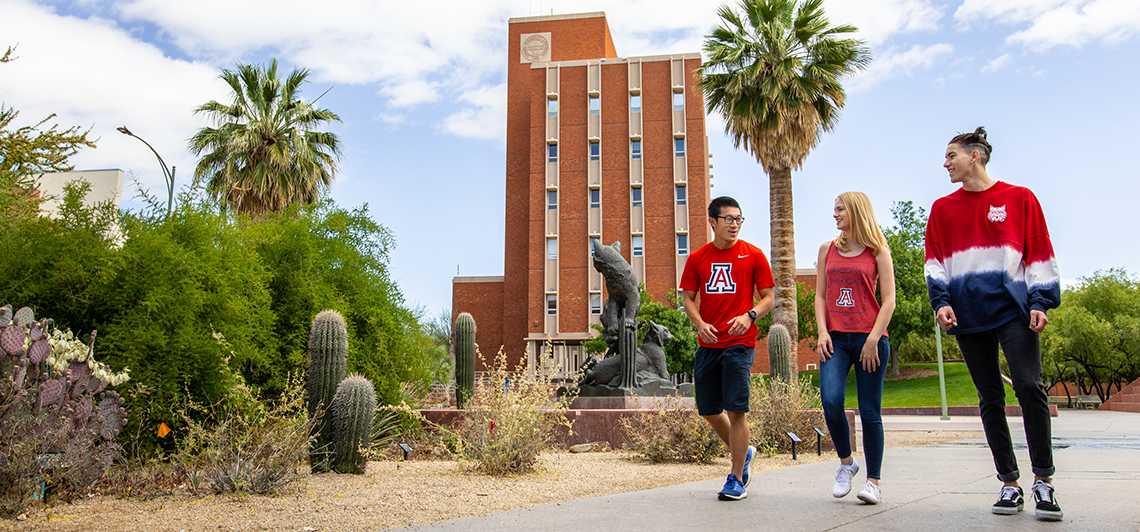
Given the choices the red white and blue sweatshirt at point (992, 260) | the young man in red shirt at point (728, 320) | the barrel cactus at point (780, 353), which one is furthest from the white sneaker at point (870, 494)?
the barrel cactus at point (780, 353)

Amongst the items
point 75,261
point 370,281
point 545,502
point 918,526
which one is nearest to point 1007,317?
point 918,526

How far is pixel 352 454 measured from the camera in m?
7.70

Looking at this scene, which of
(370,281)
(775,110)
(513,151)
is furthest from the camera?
(513,151)

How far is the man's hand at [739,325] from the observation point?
4.98m

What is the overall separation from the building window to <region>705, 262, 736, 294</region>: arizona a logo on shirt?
4640 centimetres

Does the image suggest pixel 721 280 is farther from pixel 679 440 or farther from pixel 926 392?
pixel 926 392

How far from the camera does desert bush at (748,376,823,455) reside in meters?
9.91

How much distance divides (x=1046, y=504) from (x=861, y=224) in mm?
1763

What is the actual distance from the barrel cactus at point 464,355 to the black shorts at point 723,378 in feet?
27.7

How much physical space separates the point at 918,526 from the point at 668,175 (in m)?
48.0

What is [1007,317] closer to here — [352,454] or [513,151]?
[352,454]

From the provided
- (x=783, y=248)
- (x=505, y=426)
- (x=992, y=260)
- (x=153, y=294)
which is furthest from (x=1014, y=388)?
(x=783, y=248)

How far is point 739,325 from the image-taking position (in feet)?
16.4

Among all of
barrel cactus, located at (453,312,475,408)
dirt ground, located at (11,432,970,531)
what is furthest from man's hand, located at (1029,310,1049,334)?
barrel cactus, located at (453,312,475,408)
